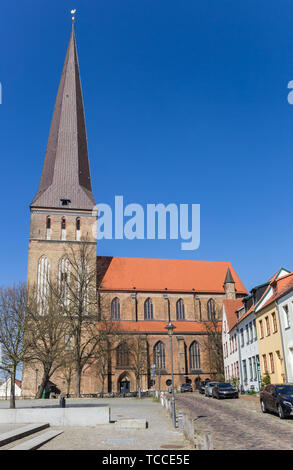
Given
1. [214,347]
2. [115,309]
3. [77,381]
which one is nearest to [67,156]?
[115,309]

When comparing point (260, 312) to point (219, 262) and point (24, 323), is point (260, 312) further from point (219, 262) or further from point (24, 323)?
point (219, 262)

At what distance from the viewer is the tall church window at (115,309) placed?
186ft

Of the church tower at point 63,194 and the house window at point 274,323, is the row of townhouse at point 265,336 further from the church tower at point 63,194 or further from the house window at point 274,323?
the church tower at point 63,194

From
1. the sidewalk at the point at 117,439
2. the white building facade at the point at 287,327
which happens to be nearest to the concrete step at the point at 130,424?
the sidewalk at the point at 117,439

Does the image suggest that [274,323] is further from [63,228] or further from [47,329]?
[63,228]

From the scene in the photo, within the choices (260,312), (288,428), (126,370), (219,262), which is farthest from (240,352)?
(219,262)

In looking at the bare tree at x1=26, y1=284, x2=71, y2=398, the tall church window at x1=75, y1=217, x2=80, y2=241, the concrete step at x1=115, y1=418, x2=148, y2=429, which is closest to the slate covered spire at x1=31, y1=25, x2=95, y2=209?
the tall church window at x1=75, y1=217, x2=80, y2=241

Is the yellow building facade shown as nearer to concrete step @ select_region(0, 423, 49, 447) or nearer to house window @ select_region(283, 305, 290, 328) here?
house window @ select_region(283, 305, 290, 328)

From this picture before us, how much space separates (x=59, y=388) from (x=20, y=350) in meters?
21.3

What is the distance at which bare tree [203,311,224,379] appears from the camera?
5281 centimetres

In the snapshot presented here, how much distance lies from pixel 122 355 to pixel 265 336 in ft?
83.4

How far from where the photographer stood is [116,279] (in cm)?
5903

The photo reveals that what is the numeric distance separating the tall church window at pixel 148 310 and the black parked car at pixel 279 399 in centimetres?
3981

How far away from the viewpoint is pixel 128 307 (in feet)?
188
